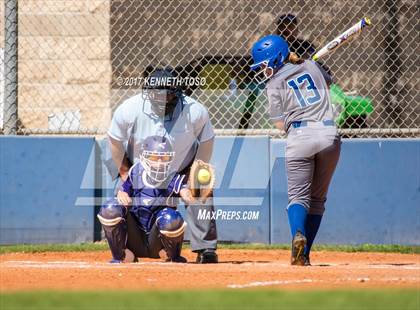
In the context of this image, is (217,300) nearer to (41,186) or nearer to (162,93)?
(162,93)

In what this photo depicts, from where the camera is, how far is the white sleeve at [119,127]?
8.24 meters

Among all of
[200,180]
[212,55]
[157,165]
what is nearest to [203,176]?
[200,180]

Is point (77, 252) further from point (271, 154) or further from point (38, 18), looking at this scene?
point (38, 18)

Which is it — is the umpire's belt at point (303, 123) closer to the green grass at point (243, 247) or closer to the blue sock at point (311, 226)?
the blue sock at point (311, 226)

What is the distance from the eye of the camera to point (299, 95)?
25.9 ft

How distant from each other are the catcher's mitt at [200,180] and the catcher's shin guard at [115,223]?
603 mm

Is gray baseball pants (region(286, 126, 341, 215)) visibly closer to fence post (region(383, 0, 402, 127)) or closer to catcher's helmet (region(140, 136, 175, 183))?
catcher's helmet (region(140, 136, 175, 183))

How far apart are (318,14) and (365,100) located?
3.71ft

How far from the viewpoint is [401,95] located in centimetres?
1088

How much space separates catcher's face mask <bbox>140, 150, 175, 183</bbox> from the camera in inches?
324

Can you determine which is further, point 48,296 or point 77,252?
point 77,252

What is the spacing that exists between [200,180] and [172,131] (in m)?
0.47

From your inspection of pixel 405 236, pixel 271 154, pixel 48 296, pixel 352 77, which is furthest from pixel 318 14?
pixel 48 296

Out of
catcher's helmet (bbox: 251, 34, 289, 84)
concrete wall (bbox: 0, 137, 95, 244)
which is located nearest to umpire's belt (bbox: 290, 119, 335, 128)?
catcher's helmet (bbox: 251, 34, 289, 84)
